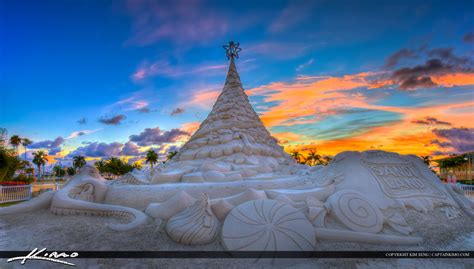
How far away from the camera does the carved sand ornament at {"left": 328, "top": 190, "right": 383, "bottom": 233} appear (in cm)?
404

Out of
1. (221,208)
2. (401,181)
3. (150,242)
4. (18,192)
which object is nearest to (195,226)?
(221,208)

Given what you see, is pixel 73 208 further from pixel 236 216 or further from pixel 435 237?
pixel 435 237

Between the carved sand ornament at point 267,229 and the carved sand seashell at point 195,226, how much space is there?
0.73 ft

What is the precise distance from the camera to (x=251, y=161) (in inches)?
309

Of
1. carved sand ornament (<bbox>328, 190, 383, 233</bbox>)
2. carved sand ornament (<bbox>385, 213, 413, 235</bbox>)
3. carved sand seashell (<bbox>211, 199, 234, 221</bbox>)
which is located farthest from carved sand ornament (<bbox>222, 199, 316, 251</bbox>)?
carved sand ornament (<bbox>385, 213, 413, 235</bbox>)

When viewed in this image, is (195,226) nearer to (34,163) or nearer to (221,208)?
(221,208)

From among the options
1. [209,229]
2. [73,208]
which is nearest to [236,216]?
[209,229]

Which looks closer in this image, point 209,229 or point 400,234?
point 209,229

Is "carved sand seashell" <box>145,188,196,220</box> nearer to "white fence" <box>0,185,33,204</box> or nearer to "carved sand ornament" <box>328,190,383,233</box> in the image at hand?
"carved sand ornament" <box>328,190,383,233</box>

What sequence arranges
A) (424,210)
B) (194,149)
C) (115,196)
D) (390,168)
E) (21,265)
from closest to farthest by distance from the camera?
(21,265) < (424,210) < (390,168) < (115,196) < (194,149)

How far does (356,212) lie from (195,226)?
262cm

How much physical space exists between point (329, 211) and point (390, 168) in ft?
6.88

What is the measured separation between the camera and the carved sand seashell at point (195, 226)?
375 centimetres
